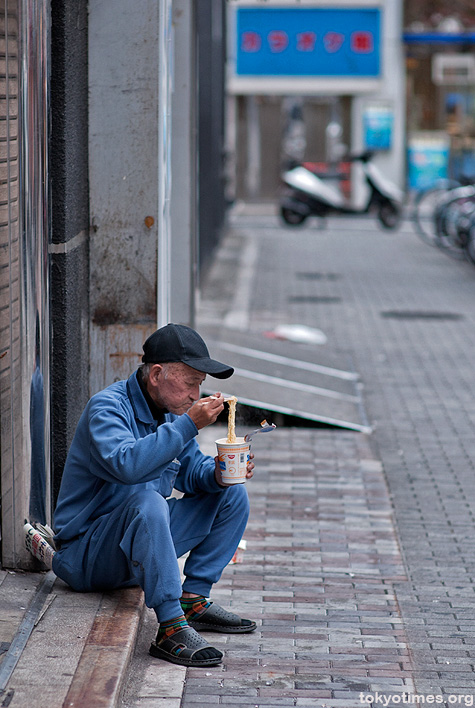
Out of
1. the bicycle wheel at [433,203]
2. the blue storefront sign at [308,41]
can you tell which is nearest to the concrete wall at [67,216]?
the bicycle wheel at [433,203]

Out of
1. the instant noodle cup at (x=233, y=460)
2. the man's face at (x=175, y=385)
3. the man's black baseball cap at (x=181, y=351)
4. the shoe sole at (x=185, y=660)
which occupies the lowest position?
the shoe sole at (x=185, y=660)

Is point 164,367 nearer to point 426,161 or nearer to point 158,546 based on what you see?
point 158,546

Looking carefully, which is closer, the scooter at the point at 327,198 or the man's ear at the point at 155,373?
the man's ear at the point at 155,373

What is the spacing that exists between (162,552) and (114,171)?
2.06 metres

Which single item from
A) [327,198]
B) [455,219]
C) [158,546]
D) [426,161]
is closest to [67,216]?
[158,546]

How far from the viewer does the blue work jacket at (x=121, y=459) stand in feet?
12.0

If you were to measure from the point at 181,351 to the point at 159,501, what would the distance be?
1.64 ft

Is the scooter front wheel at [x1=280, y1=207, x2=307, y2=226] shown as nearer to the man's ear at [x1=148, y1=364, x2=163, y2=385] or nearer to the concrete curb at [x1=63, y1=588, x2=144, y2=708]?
the concrete curb at [x1=63, y1=588, x2=144, y2=708]

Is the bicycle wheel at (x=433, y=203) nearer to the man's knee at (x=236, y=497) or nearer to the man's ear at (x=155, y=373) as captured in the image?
the man's knee at (x=236, y=497)

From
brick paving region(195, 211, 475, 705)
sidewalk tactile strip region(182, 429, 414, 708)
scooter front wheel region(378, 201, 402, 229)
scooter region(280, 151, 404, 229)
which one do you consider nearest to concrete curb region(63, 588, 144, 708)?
sidewalk tactile strip region(182, 429, 414, 708)

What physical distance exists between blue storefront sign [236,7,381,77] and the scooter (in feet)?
18.3

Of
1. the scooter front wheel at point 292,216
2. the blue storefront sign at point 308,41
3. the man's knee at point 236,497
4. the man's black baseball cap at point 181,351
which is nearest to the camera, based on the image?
the man's black baseball cap at point 181,351

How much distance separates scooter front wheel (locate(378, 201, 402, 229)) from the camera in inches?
816

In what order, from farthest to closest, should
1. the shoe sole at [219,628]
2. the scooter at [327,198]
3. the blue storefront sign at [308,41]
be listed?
the blue storefront sign at [308,41], the scooter at [327,198], the shoe sole at [219,628]
